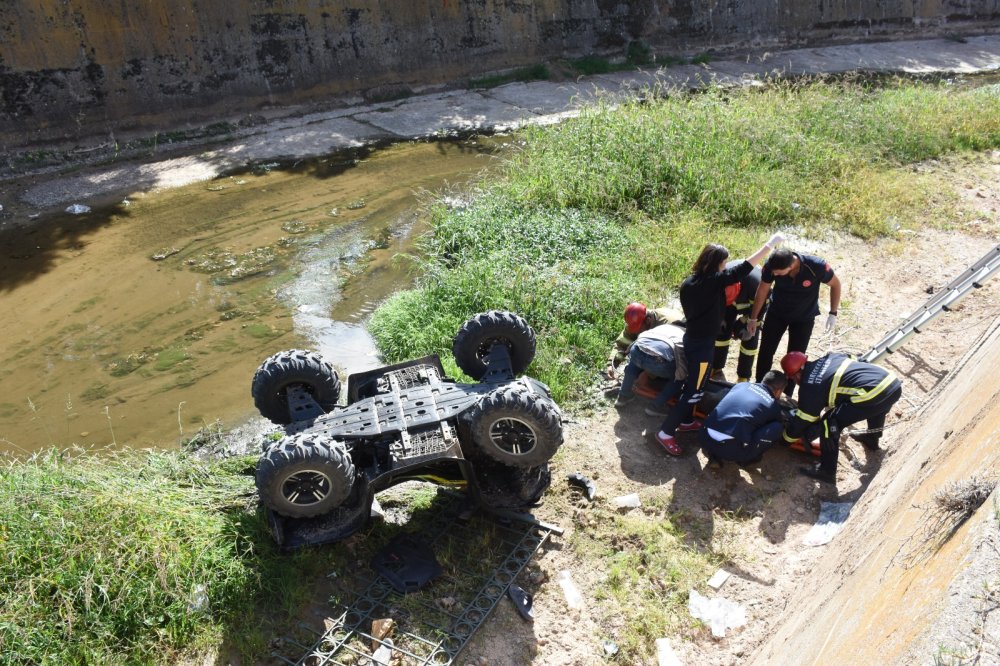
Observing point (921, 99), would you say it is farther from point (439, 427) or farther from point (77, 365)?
point (77, 365)

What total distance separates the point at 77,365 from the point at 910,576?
714cm

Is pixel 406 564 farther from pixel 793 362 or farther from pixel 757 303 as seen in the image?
pixel 757 303

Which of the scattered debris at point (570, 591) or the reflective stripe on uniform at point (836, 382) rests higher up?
the reflective stripe on uniform at point (836, 382)

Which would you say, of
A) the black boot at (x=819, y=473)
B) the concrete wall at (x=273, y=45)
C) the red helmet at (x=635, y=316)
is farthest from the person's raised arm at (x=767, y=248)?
the concrete wall at (x=273, y=45)

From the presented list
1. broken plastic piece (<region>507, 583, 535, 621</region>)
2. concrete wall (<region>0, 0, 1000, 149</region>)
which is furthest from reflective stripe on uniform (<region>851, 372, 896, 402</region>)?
concrete wall (<region>0, 0, 1000, 149</region>)

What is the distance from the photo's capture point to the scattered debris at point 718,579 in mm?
4430

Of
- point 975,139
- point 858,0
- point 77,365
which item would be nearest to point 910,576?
point 77,365

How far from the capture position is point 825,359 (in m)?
5.07

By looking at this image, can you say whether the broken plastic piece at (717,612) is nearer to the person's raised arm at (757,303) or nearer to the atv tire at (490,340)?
the atv tire at (490,340)

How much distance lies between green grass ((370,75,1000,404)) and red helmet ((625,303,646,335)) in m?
0.55

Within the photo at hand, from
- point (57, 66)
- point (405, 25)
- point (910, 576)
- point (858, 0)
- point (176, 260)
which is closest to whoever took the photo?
point (910, 576)

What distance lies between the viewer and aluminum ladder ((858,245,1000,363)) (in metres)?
5.75

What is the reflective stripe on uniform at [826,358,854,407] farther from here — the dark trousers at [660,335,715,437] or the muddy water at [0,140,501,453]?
the muddy water at [0,140,501,453]

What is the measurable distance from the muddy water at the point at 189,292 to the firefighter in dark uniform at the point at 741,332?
3233 millimetres
